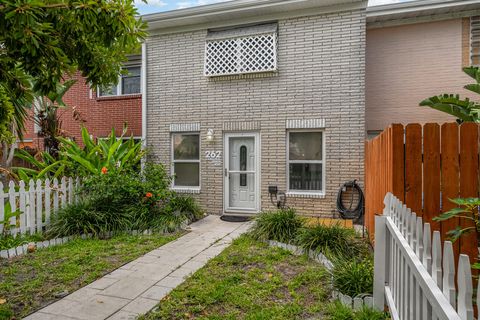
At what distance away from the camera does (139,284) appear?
12.8ft

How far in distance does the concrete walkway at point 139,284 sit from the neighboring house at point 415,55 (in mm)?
5405

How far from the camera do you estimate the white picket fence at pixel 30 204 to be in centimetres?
550

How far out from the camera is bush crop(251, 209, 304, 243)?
5434 mm

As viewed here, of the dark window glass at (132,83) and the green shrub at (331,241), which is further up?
the dark window glass at (132,83)

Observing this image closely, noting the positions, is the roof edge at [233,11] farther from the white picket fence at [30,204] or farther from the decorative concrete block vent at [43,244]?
the decorative concrete block vent at [43,244]

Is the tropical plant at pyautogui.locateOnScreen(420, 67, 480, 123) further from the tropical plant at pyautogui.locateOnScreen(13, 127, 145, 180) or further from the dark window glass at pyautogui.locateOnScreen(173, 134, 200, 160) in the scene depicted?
the tropical plant at pyautogui.locateOnScreen(13, 127, 145, 180)

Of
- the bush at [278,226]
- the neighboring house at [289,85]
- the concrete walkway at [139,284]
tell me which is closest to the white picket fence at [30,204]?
the neighboring house at [289,85]

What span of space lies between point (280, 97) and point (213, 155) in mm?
2299

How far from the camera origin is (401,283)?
88.0 inches

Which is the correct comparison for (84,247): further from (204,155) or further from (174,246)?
(204,155)

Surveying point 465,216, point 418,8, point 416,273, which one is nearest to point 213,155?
point 418,8

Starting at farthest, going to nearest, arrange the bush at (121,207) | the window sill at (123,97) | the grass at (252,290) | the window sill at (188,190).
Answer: the window sill at (123,97) < the window sill at (188,190) < the bush at (121,207) < the grass at (252,290)

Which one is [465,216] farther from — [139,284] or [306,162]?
[306,162]

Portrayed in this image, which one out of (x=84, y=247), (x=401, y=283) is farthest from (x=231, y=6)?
(x=401, y=283)
